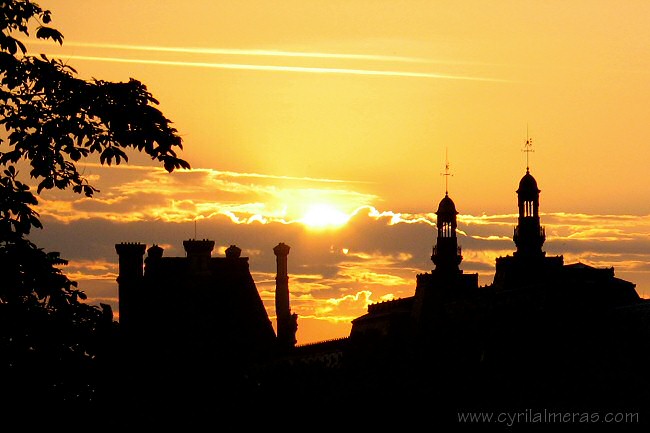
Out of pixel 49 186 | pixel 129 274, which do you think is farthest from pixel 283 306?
pixel 49 186

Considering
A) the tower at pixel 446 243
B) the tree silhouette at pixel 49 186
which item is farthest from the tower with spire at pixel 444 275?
the tree silhouette at pixel 49 186

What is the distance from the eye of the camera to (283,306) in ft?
260

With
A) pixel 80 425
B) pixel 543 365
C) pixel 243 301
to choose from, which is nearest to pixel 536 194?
pixel 243 301

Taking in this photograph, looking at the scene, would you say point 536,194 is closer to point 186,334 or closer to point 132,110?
point 186,334

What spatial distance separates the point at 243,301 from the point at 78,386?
184 ft

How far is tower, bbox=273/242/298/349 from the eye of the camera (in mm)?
78625

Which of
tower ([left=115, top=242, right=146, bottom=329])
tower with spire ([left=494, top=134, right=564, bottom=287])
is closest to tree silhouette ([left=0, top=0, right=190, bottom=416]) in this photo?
tower ([left=115, top=242, right=146, bottom=329])

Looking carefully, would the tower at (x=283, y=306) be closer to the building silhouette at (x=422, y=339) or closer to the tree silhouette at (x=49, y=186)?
the building silhouette at (x=422, y=339)

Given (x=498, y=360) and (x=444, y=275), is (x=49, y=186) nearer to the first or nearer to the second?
(x=498, y=360)

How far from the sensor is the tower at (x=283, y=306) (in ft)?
258

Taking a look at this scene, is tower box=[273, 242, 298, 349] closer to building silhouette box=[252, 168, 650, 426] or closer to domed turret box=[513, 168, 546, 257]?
building silhouette box=[252, 168, 650, 426]

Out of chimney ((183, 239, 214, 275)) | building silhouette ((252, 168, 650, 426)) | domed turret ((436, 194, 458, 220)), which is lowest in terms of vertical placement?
building silhouette ((252, 168, 650, 426))

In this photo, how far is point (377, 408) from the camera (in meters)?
43.3

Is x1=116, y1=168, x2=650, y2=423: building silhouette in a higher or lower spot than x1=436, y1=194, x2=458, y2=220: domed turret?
lower
